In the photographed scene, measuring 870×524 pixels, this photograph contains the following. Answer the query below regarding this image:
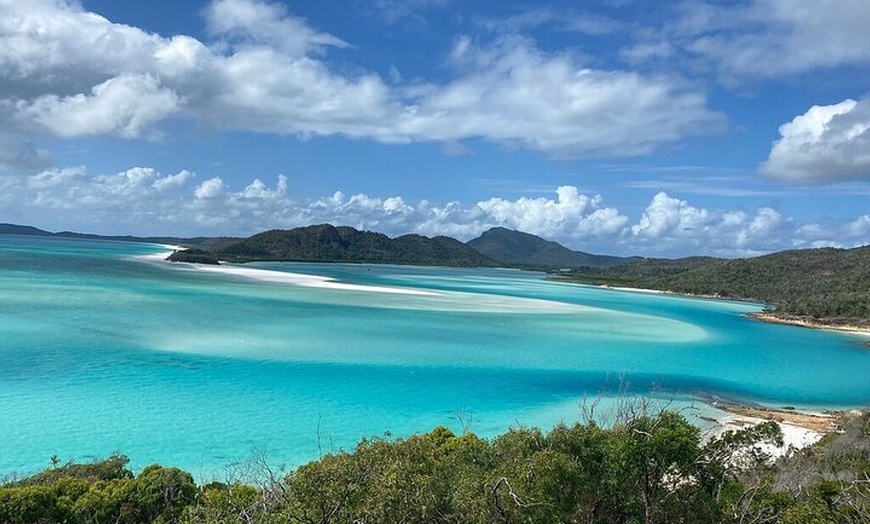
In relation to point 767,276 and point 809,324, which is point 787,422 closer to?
point 809,324

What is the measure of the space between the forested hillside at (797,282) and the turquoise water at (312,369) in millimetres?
15416

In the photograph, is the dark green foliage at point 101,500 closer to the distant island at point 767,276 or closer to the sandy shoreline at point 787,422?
the sandy shoreline at point 787,422

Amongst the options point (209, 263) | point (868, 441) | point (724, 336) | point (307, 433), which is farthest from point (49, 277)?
point (868, 441)

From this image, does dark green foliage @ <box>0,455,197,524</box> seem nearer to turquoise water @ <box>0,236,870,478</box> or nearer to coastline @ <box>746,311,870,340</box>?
turquoise water @ <box>0,236,870,478</box>

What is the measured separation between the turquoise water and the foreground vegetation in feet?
17.1

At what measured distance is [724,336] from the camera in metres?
54.5

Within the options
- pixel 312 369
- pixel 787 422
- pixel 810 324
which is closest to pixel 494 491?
pixel 787 422

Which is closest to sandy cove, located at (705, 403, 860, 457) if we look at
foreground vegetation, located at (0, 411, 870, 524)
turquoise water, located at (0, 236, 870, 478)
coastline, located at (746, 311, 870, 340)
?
turquoise water, located at (0, 236, 870, 478)

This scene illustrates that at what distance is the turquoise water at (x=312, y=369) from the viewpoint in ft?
61.9

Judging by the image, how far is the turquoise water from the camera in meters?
18.9

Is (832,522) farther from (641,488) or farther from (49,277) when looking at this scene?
(49,277)

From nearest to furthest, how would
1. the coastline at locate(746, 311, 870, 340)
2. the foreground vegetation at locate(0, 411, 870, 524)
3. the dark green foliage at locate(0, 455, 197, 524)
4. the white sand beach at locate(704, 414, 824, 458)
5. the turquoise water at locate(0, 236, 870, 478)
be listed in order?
the foreground vegetation at locate(0, 411, 870, 524), the dark green foliage at locate(0, 455, 197, 524), the turquoise water at locate(0, 236, 870, 478), the white sand beach at locate(704, 414, 824, 458), the coastline at locate(746, 311, 870, 340)

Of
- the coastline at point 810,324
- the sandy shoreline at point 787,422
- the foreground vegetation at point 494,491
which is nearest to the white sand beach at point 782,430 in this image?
the sandy shoreline at point 787,422

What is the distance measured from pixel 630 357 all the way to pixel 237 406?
26149 mm
